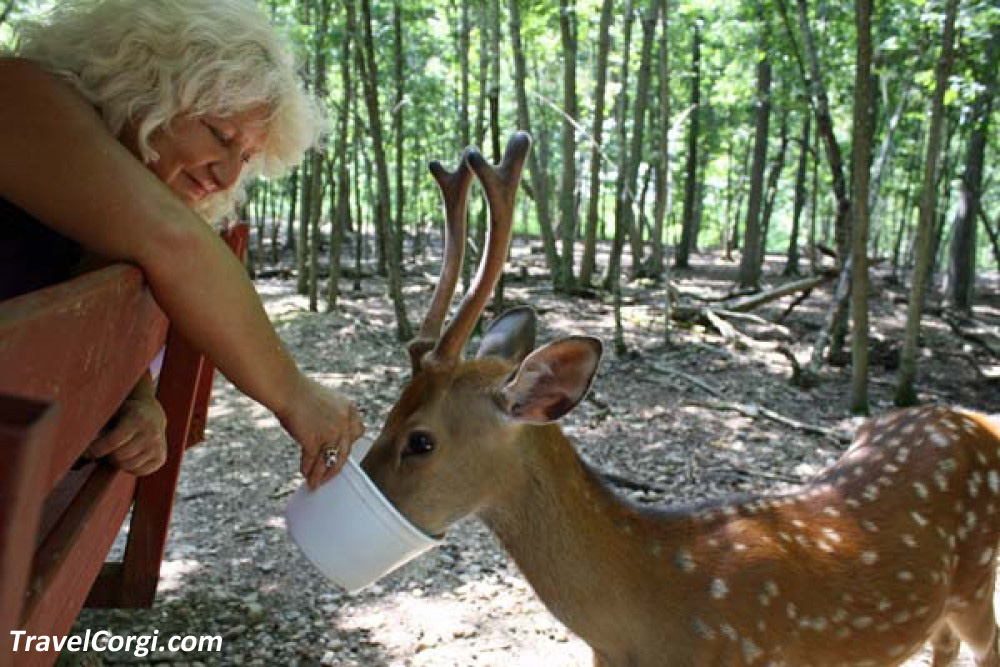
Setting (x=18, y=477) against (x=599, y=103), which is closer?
(x=18, y=477)

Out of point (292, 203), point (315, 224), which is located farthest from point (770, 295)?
point (292, 203)

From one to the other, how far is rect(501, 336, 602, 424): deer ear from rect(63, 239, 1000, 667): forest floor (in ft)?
4.48

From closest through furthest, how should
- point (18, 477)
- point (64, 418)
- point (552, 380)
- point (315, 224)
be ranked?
point (18, 477) → point (64, 418) → point (552, 380) → point (315, 224)

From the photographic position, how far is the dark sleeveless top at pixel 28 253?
5.53ft

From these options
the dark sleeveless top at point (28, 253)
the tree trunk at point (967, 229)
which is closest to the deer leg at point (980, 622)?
the dark sleeveless top at point (28, 253)

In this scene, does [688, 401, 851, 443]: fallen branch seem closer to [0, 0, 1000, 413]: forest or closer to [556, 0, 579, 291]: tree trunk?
[0, 0, 1000, 413]: forest

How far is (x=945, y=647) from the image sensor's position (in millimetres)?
3355

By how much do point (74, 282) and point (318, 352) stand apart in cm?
738

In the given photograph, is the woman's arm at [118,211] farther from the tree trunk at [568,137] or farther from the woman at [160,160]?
the tree trunk at [568,137]

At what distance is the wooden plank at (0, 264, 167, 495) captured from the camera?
0.79 metres

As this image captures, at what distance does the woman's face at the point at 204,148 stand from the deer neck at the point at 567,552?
98 cm

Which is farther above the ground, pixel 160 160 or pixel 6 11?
pixel 6 11

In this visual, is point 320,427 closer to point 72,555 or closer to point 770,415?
point 72,555

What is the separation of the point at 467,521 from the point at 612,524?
7.29 ft
